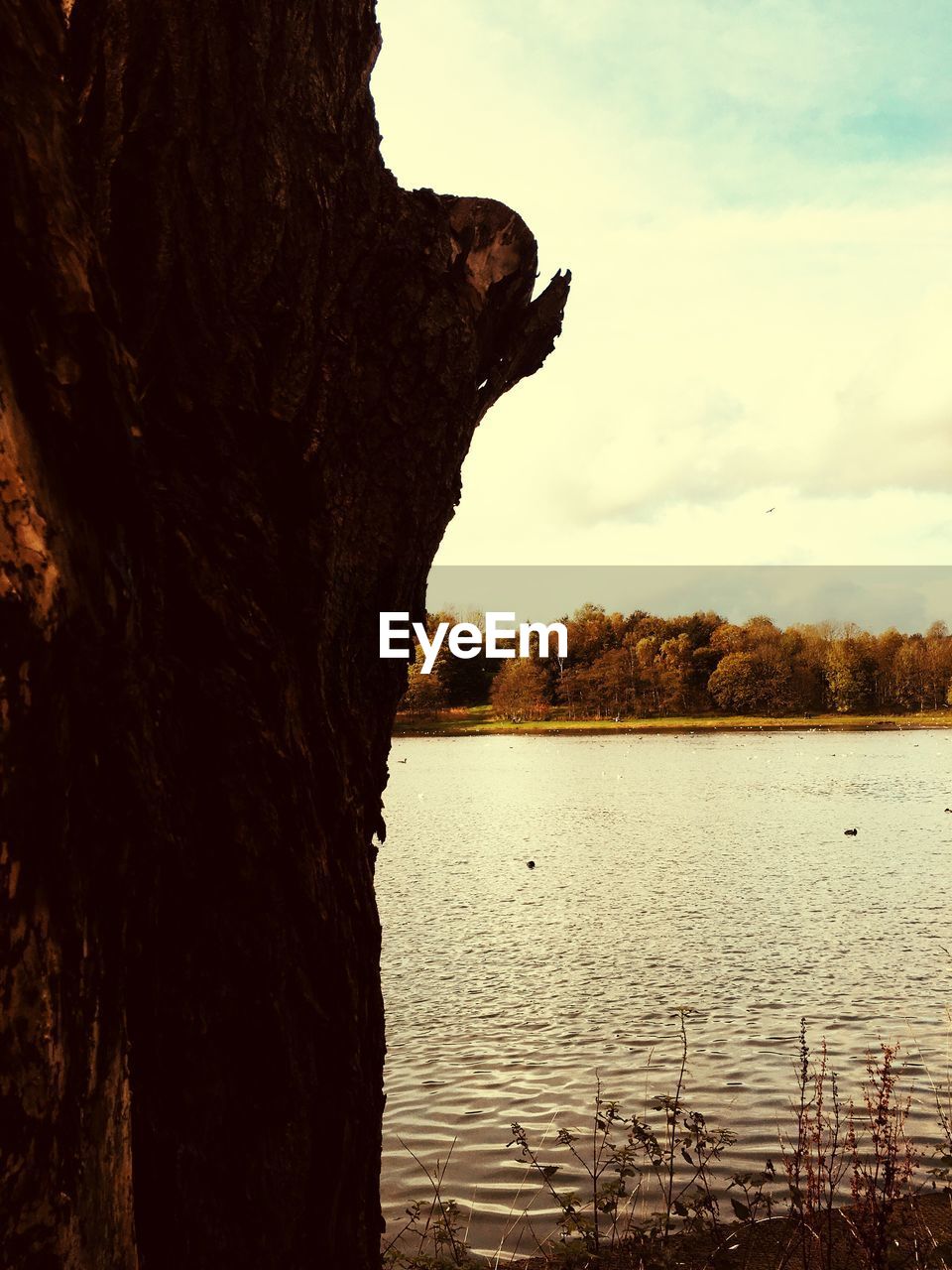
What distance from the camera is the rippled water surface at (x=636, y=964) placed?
8.00m

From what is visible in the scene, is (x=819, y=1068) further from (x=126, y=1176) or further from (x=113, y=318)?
(x=113, y=318)

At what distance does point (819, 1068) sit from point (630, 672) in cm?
10410

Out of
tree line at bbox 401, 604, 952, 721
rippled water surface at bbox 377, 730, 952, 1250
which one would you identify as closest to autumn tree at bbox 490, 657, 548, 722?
tree line at bbox 401, 604, 952, 721

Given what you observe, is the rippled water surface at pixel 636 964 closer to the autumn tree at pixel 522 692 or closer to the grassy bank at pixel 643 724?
the grassy bank at pixel 643 724

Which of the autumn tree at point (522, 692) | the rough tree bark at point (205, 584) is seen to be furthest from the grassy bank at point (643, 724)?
the rough tree bark at point (205, 584)

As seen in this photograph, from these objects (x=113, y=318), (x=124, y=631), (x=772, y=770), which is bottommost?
(x=772, y=770)

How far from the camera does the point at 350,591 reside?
2.78 m

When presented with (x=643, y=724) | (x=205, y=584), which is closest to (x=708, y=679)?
(x=643, y=724)

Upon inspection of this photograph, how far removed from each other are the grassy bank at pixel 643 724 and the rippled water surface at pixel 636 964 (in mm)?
65663

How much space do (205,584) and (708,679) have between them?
367ft

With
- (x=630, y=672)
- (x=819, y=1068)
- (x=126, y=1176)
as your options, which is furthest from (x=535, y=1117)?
(x=630, y=672)

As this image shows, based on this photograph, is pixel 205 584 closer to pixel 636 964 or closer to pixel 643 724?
pixel 636 964

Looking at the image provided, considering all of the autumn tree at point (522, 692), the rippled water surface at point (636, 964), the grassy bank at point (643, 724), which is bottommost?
the grassy bank at point (643, 724)

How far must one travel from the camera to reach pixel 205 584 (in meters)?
2.27
